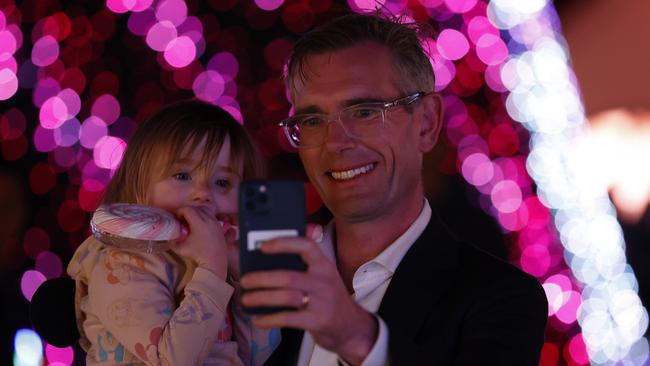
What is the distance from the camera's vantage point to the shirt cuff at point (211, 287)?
1772 mm

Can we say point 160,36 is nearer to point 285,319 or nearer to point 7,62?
point 7,62

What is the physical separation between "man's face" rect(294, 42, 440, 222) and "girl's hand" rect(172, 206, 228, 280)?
9.7 inches

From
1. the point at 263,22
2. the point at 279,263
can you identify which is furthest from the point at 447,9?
the point at 279,263

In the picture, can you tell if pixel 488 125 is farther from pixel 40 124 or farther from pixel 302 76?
pixel 302 76

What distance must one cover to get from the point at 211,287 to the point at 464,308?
518 millimetres

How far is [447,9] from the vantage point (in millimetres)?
4340

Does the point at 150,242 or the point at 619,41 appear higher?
the point at 150,242

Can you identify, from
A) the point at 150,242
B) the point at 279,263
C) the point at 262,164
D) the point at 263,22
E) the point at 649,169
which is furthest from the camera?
the point at 263,22

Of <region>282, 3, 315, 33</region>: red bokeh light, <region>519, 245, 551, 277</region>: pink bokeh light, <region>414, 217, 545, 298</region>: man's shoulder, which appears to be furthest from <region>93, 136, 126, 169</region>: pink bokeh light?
<region>414, 217, 545, 298</region>: man's shoulder

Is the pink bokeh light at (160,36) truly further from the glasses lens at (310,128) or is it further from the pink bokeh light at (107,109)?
the glasses lens at (310,128)

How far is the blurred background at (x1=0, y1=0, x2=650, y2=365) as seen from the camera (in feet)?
13.3

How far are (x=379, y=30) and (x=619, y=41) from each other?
7.92ft

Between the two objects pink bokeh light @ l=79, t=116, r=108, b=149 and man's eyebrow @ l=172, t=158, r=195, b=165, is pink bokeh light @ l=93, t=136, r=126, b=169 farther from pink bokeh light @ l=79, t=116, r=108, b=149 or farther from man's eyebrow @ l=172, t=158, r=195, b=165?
man's eyebrow @ l=172, t=158, r=195, b=165

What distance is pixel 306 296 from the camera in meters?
1.18
